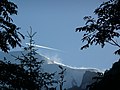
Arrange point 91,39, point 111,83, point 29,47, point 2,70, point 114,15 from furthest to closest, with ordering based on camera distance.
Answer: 1. point 29,47
2. point 91,39
3. point 114,15
4. point 2,70
5. point 111,83

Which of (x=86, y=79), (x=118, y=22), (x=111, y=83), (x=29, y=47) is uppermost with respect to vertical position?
(x=86, y=79)

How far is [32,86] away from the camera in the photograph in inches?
441

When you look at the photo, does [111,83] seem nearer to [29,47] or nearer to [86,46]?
[86,46]

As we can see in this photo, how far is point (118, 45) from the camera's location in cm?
1160

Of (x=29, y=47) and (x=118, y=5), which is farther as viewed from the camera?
(x=29, y=47)

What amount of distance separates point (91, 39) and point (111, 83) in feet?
10.6

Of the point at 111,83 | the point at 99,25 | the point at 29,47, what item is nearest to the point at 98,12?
the point at 99,25

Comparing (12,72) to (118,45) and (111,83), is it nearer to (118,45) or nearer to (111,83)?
(111,83)

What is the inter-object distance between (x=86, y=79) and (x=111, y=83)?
485 feet

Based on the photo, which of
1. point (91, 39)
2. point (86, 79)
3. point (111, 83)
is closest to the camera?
point (111, 83)

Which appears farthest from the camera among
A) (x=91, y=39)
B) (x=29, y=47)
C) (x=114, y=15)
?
(x=29, y=47)

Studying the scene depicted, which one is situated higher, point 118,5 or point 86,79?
point 86,79

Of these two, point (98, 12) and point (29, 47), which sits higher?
point (29, 47)

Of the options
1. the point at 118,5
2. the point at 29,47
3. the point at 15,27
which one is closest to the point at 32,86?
the point at 15,27
